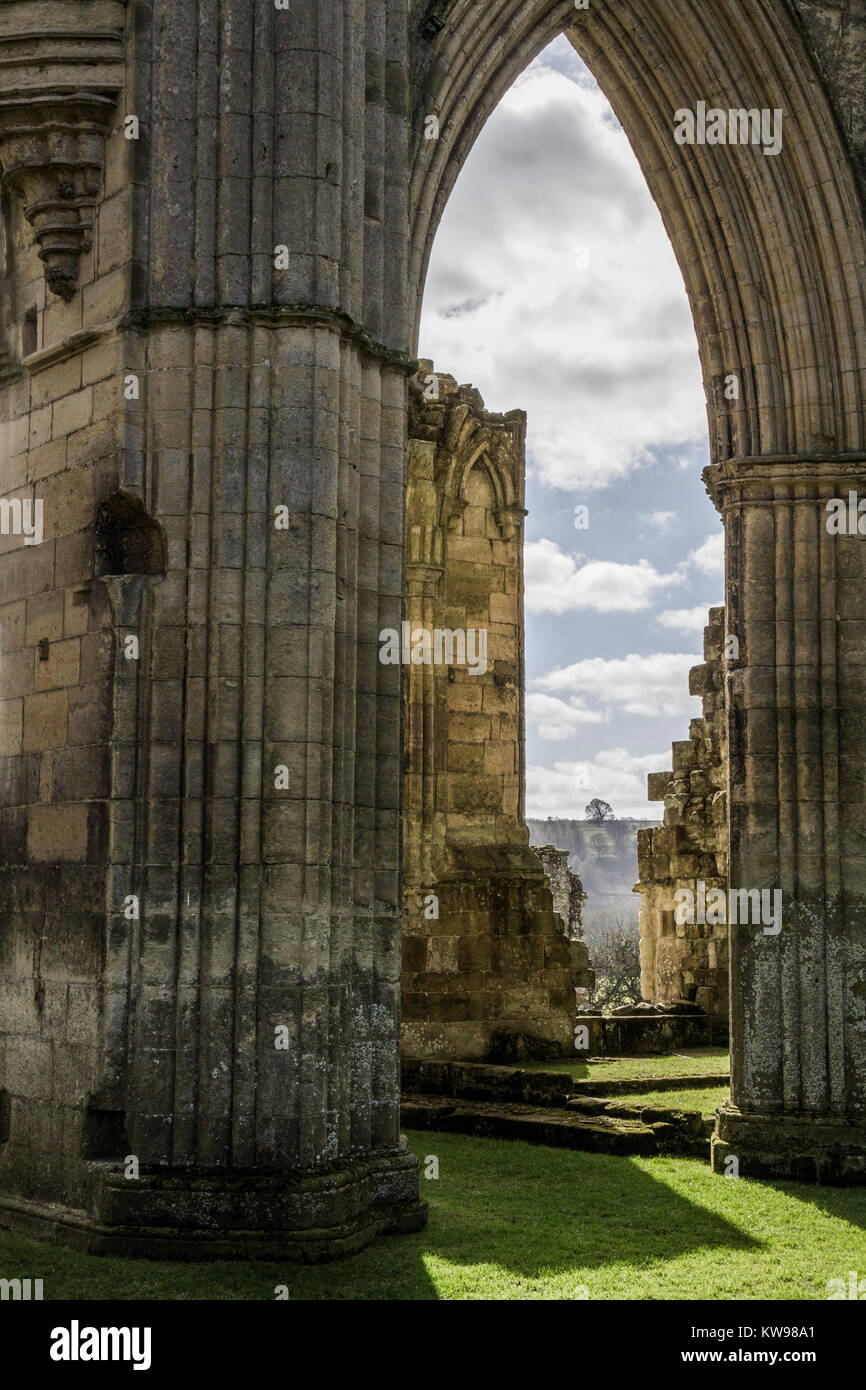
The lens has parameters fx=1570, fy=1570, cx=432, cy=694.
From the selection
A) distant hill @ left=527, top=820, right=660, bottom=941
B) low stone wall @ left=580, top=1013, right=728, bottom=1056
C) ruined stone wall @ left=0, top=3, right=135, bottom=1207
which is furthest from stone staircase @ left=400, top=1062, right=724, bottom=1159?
distant hill @ left=527, top=820, right=660, bottom=941

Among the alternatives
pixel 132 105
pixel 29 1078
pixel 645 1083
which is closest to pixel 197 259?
pixel 132 105

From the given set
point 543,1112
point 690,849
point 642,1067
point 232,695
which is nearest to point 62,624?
point 232,695

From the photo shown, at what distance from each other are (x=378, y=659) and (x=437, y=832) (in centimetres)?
707

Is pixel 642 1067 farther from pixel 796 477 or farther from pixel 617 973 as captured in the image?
pixel 617 973

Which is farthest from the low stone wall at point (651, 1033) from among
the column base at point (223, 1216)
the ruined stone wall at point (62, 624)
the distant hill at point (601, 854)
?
the distant hill at point (601, 854)

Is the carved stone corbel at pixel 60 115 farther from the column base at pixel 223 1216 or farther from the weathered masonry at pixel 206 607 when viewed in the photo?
the column base at pixel 223 1216

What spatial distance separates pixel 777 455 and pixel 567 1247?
5583 mm

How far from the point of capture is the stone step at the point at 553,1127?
10.6m

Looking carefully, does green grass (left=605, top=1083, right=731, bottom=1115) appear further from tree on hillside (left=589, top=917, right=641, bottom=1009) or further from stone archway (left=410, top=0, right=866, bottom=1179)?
tree on hillside (left=589, top=917, right=641, bottom=1009)

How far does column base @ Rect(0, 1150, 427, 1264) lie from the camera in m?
6.90

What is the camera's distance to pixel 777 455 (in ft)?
35.3

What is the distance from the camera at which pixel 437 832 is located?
14.8 metres

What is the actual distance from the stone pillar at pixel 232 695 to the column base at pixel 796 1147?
320cm

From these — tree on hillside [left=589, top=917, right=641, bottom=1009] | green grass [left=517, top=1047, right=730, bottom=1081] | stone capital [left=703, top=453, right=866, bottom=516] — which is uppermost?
stone capital [left=703, top=453, right=866, bottom=516]
